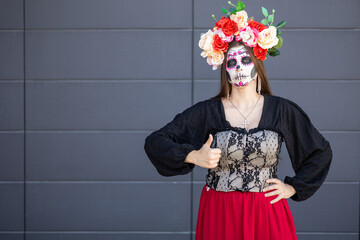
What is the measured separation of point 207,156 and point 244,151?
0.21 metres

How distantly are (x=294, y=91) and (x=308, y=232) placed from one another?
120cm

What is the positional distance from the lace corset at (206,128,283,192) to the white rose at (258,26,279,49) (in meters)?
0.40

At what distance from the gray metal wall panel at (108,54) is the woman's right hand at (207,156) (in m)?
2.00

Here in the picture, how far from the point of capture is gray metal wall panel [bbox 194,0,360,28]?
4.07 metres

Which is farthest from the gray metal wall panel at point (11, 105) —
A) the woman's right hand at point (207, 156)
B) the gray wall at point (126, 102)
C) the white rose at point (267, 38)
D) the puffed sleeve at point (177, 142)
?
the white rose at point (267, 38)

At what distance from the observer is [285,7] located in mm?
4078

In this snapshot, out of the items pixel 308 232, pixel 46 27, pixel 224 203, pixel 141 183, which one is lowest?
pixel 308 232

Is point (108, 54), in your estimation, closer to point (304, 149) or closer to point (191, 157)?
point (191, 157)

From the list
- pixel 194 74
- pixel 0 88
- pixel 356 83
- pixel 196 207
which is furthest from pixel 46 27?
pixel 356 83

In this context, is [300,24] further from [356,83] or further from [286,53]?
[356,83]

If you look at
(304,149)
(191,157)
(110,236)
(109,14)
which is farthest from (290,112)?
(110,236)

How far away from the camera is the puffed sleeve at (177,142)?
2.24 m

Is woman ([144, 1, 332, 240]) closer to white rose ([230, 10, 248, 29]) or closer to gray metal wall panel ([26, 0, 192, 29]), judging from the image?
white rose ([230, 10, 248, 29])

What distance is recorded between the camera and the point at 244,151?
87.4 inches
